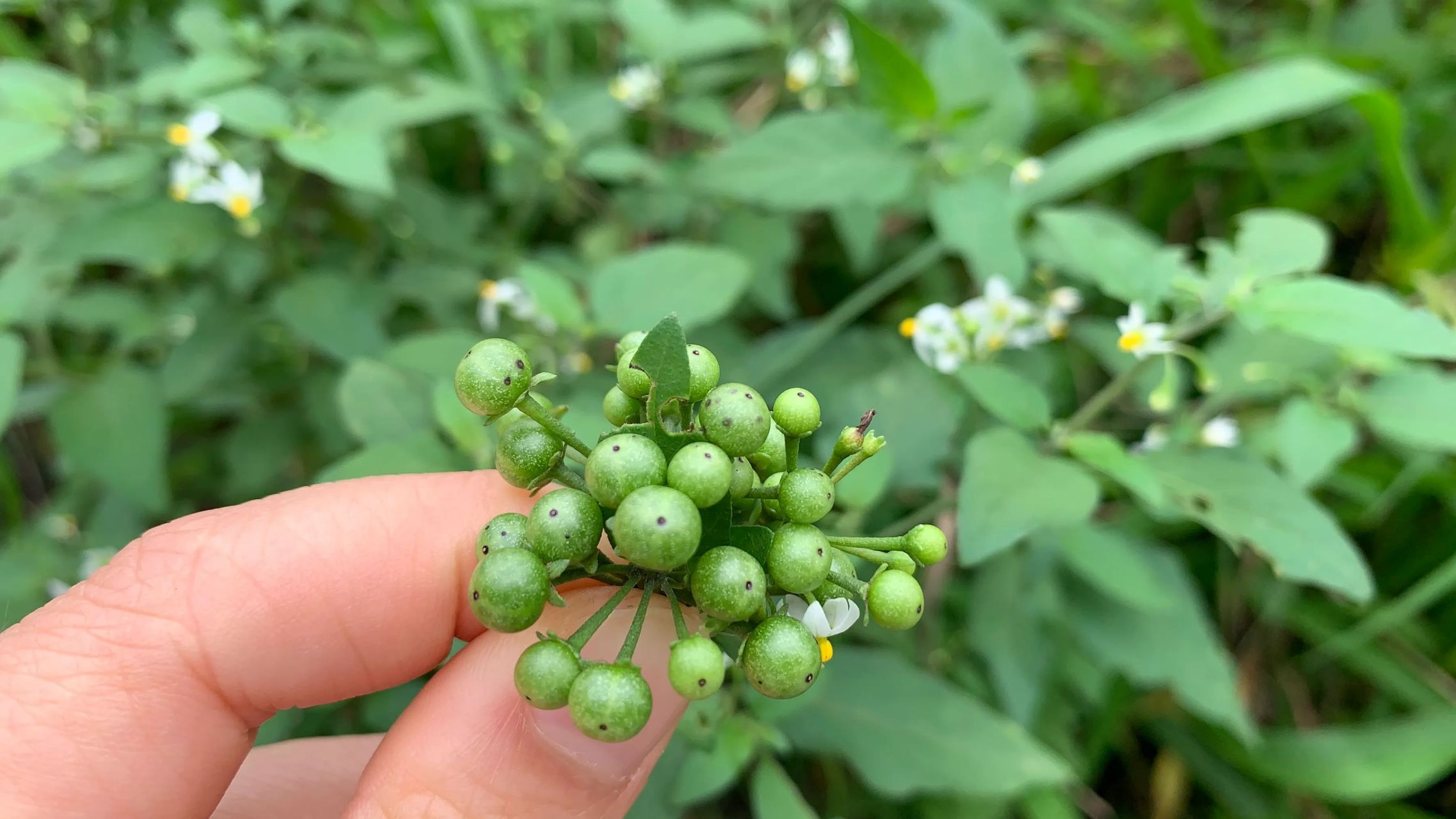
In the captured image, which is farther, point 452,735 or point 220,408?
point 220,408

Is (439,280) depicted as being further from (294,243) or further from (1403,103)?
(1403,103)

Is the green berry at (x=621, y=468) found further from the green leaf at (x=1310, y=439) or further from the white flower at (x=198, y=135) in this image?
the white flower at (x=198, y=135)

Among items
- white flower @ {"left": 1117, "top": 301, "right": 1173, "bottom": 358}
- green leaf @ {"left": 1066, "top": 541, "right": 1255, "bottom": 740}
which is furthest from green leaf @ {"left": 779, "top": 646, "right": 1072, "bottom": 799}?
white flower @ {"left": 1117, "top": 301, "right": 1173, "bottom": 358}

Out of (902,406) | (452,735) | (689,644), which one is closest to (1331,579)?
(902,406)

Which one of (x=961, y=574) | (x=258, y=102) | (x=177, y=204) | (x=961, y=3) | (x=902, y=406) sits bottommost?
(x=961, y=574)

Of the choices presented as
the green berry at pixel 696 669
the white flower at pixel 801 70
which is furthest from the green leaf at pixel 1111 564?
the white flower at pixel 801 70

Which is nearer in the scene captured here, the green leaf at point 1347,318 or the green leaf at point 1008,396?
the green leaf at point 1347,318
